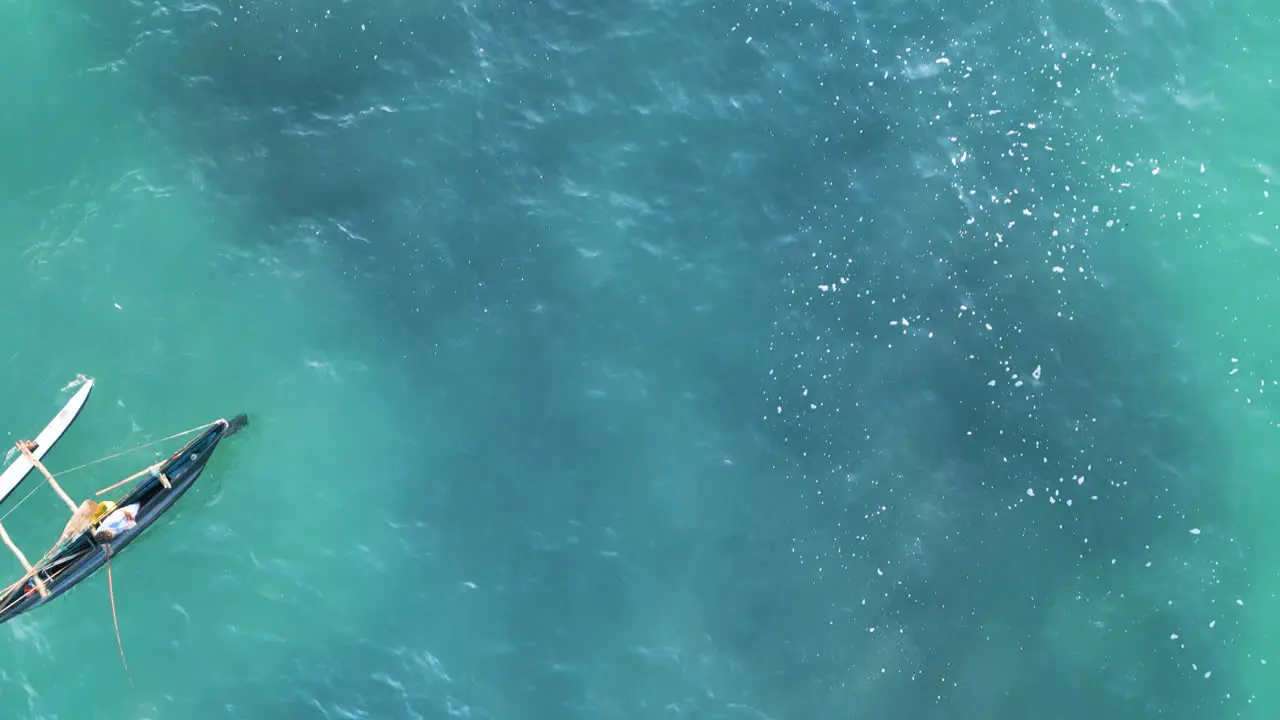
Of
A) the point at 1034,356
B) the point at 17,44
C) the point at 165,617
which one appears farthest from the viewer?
the point at 17,44

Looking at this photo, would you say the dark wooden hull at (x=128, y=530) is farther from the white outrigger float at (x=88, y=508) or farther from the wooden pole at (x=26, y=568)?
the wooden pole at (x=26, y=568)

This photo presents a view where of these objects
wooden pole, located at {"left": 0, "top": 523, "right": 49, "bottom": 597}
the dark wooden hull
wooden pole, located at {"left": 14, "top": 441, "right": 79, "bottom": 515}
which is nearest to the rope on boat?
the dark wooden hull

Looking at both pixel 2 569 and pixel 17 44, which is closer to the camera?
pixel 2 569

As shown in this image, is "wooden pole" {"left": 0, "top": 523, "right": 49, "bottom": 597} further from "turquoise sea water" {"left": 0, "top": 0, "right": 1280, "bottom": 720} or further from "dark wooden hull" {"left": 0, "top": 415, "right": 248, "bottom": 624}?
"turquoise sea water" {"left": 0, "top": 0, "right": 1280, "bottom": 720}

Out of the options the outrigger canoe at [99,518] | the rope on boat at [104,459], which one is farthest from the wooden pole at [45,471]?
the rope on boat at [104,459]

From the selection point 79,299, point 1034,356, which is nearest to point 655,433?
point 1034,356

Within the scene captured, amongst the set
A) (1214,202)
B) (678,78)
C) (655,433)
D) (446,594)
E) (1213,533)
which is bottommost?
(446,594)

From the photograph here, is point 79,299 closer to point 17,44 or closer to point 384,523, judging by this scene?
point 17,44
